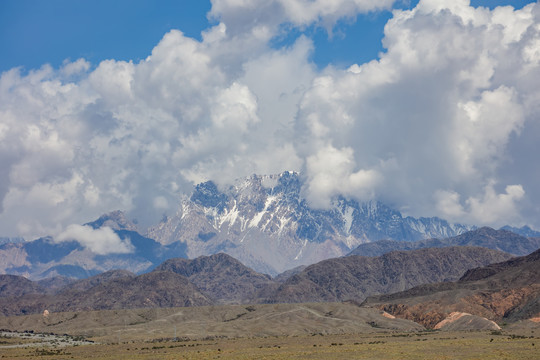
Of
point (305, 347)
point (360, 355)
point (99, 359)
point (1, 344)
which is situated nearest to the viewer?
point (360, 355)

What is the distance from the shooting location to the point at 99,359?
440 feet

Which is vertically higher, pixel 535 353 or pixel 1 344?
pixel 1 344

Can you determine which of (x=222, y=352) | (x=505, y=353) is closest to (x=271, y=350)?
(x=222, y=352)

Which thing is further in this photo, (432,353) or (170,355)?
(170,355)

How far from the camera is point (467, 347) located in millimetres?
139000

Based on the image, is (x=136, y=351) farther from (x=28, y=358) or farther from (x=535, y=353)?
(x=535, y=353)

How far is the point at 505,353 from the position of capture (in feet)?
396

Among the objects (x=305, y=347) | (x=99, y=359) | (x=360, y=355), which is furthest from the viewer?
(x=305, y=347)

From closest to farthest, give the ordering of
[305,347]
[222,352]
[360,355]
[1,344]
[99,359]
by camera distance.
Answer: [360,355]
[99,359]
[222,352]
[305,347]
[1,344]

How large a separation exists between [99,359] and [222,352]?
26647 mm

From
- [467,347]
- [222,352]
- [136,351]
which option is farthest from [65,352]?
[467,347]

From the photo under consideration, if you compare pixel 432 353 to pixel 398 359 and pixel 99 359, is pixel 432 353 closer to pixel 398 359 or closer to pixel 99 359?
pixel 398 359

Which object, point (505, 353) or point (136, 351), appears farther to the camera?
point (136, 351)

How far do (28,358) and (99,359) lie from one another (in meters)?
18.4
